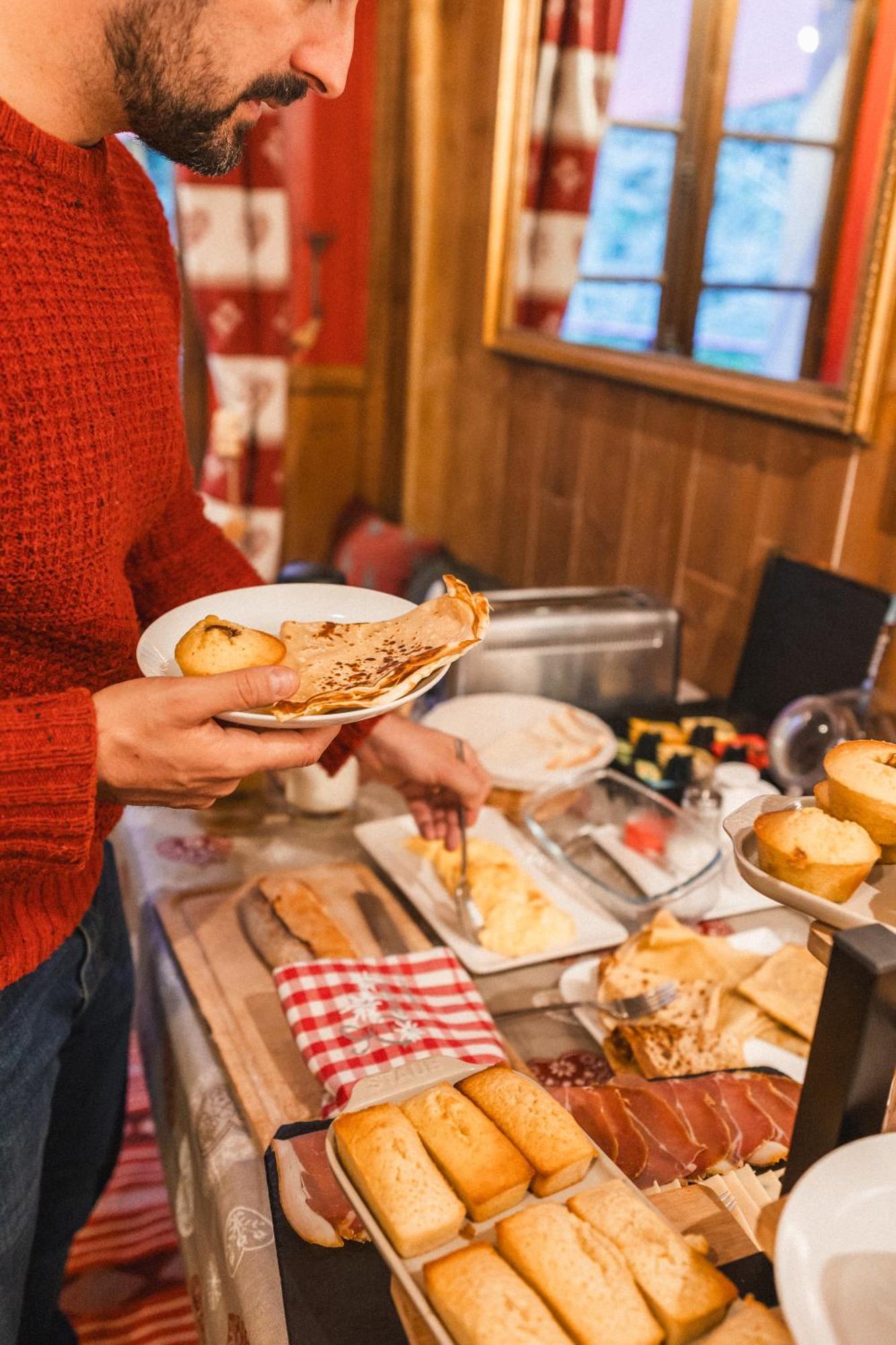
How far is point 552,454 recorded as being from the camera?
2607 mm

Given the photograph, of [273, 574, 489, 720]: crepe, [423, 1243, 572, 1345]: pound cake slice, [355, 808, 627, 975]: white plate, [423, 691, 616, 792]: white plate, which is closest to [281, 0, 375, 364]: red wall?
[423, 691, 616, 792]: white plate

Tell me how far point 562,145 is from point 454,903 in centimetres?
196

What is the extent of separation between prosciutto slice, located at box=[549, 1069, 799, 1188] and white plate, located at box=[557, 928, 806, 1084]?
0.06 metres

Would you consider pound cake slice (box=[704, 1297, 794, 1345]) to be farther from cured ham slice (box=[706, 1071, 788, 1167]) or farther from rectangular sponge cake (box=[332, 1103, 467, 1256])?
cured ham slice (box=[706, 1071, 788, 1167])

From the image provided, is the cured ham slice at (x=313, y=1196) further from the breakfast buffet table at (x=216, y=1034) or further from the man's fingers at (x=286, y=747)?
the man's fingers at (x=286, y=747)

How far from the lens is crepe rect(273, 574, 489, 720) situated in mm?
782

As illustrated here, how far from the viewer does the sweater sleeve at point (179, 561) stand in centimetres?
113

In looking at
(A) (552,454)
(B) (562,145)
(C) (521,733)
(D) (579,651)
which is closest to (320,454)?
(A) (552,454)

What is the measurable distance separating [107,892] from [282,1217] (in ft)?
1.56

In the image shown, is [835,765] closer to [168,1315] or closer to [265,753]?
[265,753]

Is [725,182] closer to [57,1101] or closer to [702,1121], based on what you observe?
[702,1121]

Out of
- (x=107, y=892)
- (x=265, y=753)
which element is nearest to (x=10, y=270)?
(x=265, y=753)

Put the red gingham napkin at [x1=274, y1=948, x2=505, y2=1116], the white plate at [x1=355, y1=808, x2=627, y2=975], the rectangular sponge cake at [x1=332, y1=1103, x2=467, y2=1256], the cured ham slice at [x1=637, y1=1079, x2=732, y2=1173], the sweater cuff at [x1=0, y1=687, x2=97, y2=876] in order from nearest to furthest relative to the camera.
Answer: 1. the rectangular sponge cake at [x1=332, y1=1103, x2=467, y2=1256]
2. the sweater cuff at [x1=0, y1=687, x2=97, y2=876]
3. the cured ham slice at [x1=637, y1=1079, x2=732, y2=1173]
4. the red gingham napkin at [x1=274, y1=948, x2=505, y2=1116]
5. the white plate at [x1=355, y1=808, x2=627, y2=975]

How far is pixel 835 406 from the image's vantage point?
67.1 inches
